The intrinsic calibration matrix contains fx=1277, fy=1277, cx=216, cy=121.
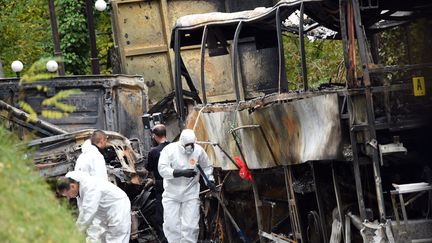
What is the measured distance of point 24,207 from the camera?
24.1 feet

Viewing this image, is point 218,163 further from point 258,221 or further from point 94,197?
point 94,197

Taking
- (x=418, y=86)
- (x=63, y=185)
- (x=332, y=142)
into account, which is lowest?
(x=63, y=185)

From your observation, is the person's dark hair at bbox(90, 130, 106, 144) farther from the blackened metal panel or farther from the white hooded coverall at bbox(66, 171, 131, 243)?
the blackened metal panel

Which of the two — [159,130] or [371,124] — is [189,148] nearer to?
[159,130]

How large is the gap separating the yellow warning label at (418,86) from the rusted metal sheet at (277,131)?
796 millimetres

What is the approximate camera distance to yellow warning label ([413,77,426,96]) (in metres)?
12.7

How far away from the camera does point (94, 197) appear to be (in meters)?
14.2

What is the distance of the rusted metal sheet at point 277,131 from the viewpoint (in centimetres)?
1314

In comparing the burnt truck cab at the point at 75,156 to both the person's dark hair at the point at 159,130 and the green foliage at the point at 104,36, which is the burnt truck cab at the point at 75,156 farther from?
the green foliage at the point at 104,36

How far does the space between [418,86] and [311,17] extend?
2.90 meters

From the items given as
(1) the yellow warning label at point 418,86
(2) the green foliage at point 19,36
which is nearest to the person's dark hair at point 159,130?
(1) the yellow warning label at point 418,86

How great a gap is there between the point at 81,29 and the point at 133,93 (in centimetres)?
840

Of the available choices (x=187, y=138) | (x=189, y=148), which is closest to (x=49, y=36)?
(x=189, y=148)

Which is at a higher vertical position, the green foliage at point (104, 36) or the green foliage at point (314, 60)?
the green foliage at point (104, 36)
